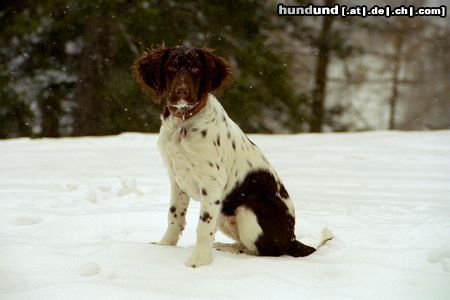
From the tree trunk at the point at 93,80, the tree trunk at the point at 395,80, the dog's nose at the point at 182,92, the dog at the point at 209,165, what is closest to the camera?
the dog's nose at the point at 182,92

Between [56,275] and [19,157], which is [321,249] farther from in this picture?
[19,157]

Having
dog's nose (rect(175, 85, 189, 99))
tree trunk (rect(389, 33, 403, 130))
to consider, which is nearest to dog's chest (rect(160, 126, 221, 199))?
dog's nose (rect(175, 85, 189, 99))

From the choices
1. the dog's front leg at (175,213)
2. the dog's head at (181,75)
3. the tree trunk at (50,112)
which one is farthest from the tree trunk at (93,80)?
the dog's head at (181,75)

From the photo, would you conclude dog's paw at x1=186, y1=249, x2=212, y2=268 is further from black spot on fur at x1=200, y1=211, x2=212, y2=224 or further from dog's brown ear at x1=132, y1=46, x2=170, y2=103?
dog's brown ear at x1=132, y1=46, x2=170, y2=103

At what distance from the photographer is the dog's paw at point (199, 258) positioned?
2.81 metres

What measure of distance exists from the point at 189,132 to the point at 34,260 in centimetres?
115

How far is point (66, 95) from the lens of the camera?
1280 cm

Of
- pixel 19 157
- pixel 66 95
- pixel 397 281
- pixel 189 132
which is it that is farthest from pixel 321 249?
pixel 66 95

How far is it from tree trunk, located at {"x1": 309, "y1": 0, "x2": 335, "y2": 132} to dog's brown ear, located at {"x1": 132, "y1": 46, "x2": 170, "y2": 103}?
37.1ft

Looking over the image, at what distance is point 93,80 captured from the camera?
40.9ft

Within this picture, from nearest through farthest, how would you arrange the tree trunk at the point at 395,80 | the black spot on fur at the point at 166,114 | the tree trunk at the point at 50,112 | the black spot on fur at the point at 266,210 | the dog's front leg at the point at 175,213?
the black spot on fur at the point at 166,114, the black spot on fur at the point at 266,210, the dog's front leg at the point at 175,213, the tree trunk at the point at 50,112, the tree trunk at the point at 395,80

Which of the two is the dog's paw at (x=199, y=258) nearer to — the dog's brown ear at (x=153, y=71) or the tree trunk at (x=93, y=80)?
the dog's brown ear at (x=153, y=71)

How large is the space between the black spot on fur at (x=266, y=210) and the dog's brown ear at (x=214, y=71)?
2.04 ft

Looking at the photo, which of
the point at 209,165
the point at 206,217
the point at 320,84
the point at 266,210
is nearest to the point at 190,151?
the point at 209,165
